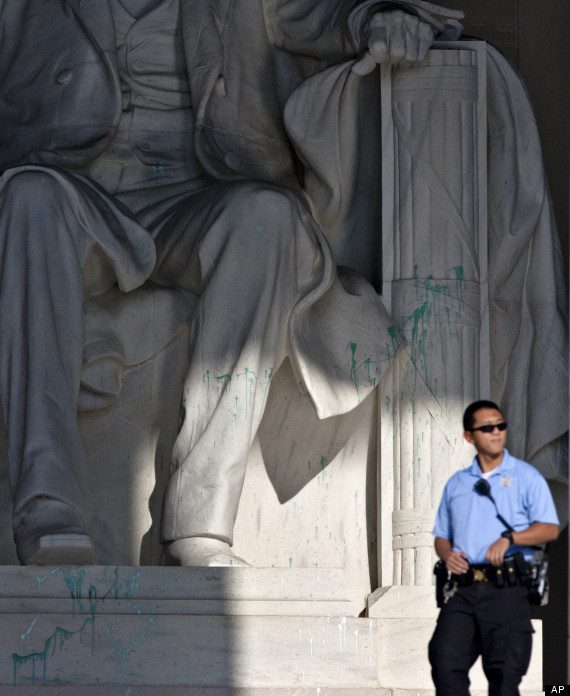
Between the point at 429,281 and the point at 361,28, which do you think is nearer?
the point at 429,281

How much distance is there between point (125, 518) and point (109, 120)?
4.65 feet

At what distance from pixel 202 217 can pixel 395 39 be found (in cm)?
90

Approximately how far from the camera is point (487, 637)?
169 inches

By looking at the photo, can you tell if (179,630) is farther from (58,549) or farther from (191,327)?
(191,327)

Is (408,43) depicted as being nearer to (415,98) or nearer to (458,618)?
(415,98)

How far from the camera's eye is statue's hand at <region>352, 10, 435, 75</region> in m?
6.46

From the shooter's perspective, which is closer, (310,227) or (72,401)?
(72,401)

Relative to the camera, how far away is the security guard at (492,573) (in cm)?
425

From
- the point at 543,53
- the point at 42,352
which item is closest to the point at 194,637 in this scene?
the point at 42,352

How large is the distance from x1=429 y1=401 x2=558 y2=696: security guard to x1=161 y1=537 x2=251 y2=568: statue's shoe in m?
1.49

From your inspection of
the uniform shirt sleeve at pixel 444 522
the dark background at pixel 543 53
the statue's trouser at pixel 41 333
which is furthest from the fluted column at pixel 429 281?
the uniform shirt sleeve at pixel 444 522

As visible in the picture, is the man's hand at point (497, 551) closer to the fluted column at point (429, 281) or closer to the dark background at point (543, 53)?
the fluted column at point (429, 281)

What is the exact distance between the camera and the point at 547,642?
708 cm

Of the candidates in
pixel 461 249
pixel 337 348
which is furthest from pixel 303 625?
pixel 461 249
